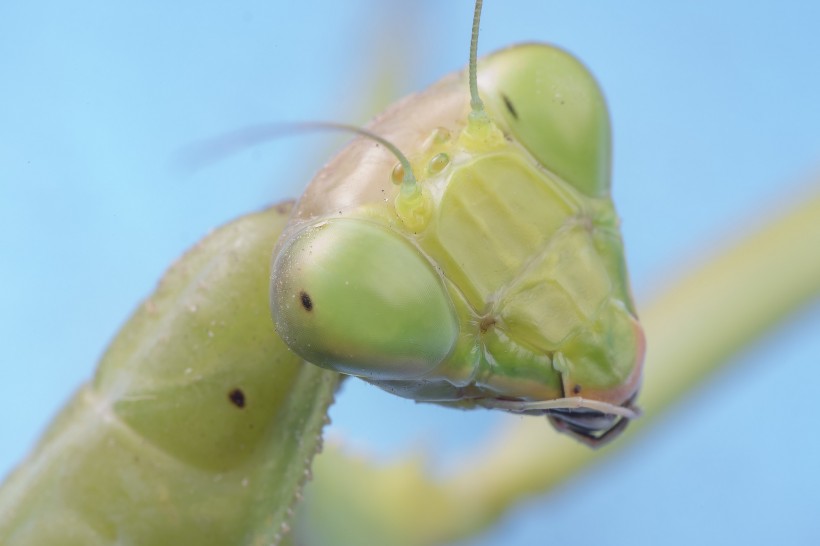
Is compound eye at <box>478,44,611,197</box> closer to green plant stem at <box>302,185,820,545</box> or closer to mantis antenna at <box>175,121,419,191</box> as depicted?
mantis antenna at <box>175,121,419,191</box>

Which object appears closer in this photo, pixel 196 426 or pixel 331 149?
pixel 196 426

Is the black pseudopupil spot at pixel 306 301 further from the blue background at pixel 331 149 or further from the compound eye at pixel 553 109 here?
the blue background at pixel 331 149

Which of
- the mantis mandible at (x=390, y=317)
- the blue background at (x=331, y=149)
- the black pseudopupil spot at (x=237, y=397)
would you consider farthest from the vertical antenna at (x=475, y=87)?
the blue background at (x=331, y=149)

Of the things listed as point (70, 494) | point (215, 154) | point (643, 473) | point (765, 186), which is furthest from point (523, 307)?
point (765, 186)

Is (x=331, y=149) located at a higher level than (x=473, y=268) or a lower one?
higher

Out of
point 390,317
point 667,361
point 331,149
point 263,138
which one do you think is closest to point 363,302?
point 390,317

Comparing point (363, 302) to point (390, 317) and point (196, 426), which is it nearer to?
point (390, 317)
